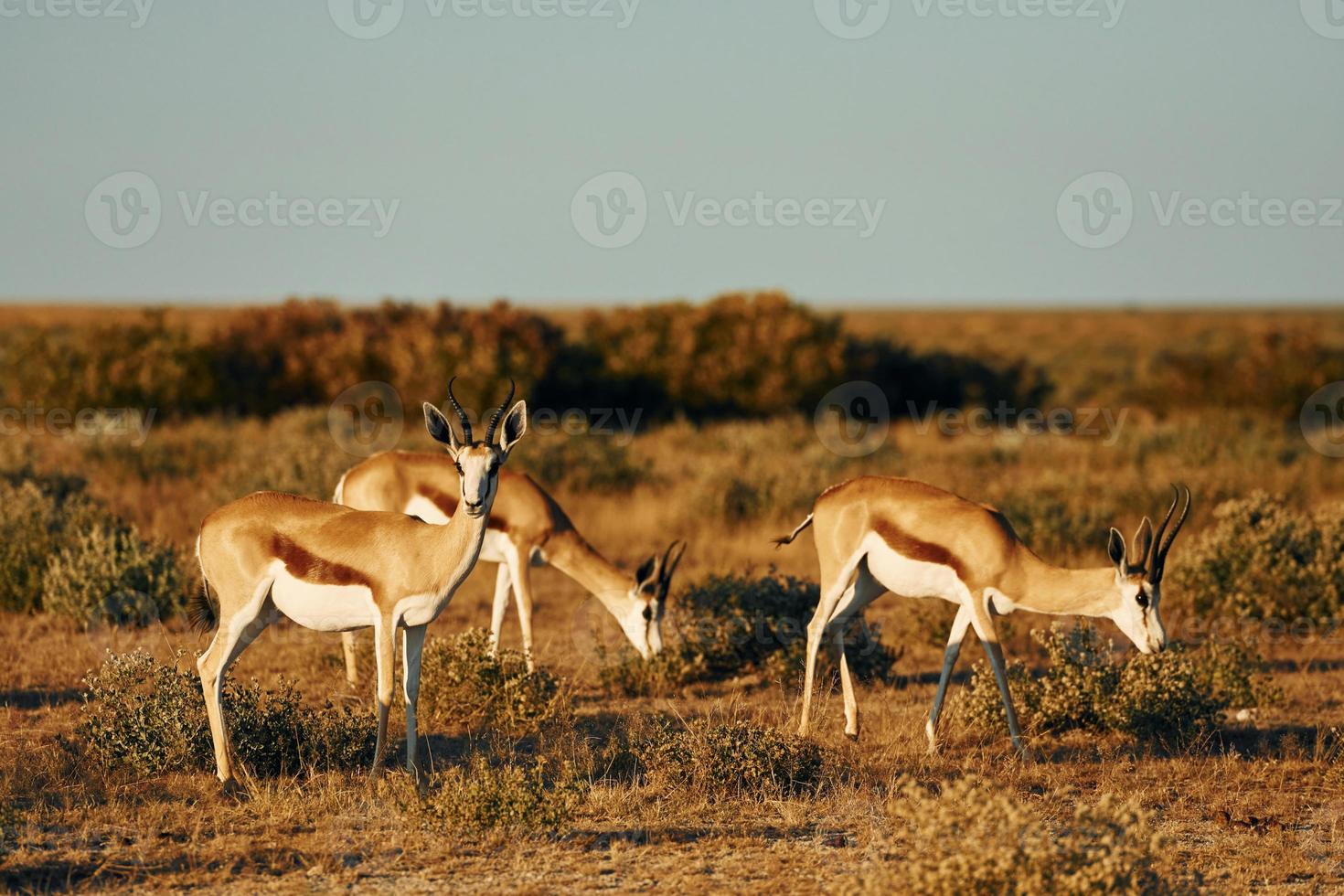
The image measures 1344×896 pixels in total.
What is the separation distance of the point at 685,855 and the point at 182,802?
9.29 ft

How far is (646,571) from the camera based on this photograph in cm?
1116

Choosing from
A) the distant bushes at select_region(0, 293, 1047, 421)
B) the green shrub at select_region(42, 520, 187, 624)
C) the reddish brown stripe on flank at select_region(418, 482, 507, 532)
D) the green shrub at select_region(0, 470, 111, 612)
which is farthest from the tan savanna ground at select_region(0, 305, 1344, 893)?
the distant bushes at select_region(0, 293, 1047, 421)

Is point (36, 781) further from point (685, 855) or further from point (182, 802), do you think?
point (685, 855)

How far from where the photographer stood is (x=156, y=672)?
858cm

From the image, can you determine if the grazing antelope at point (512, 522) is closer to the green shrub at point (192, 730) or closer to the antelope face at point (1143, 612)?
the green shrub at point (192, 730)

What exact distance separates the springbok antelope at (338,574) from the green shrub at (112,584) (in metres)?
5.22

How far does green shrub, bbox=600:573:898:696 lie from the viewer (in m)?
11.1

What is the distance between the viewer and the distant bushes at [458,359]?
2716cm

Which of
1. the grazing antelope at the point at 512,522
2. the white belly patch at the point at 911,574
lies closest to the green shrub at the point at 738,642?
the grazing antelope at the point at 512,522

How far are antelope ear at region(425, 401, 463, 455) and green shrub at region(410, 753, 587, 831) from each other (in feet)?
5.68

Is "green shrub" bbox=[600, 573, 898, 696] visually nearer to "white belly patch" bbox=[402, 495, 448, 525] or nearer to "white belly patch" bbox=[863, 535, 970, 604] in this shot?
"white belly patch" bbox=[402, 495, 448, 525]

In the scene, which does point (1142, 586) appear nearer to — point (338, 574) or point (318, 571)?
point (338, 574)

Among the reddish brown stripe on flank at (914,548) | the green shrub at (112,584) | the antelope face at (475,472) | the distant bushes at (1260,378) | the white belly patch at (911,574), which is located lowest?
the green shrub at (112,584)

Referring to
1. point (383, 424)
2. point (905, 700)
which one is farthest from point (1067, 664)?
point (383, 424)
